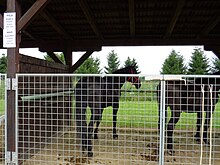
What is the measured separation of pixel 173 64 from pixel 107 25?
19.7 m

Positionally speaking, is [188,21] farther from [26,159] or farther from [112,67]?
[112,67]

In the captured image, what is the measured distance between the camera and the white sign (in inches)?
130

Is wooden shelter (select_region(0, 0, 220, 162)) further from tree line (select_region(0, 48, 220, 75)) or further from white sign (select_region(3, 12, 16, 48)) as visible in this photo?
tree line (select_region(0, 48, 220, 75))

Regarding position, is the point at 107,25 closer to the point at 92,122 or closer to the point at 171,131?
the point at 92,122

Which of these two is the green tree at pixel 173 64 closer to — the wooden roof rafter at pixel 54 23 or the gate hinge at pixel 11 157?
the wooden roof rafter at pixel 54 23

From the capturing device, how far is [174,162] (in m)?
4.48

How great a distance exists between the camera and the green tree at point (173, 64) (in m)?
24.8

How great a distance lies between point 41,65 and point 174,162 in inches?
117

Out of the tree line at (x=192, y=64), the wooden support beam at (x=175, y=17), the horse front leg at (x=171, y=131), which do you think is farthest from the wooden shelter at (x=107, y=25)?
the tree line at (x=192, y=64)

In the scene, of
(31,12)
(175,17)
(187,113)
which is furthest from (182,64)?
(31,12)

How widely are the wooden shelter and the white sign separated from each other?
0.05m

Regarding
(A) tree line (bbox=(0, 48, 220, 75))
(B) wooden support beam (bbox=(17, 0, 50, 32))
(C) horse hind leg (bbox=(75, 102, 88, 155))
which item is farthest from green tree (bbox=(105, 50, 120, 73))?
(B) wooden support beam (bbox=(17, 0, 50, 32))

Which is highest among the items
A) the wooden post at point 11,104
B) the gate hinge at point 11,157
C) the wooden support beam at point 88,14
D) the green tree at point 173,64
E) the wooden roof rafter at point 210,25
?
the green tree at point 173,64

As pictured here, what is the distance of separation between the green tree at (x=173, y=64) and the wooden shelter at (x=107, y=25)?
17.9 meters
